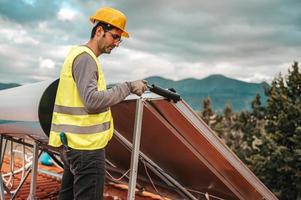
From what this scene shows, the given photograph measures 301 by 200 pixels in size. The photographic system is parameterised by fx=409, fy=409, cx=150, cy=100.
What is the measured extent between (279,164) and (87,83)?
840 inches

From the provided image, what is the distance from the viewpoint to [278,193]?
22047mm

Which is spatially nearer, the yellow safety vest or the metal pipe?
the yellow safety vest

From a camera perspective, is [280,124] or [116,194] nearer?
[116,194]

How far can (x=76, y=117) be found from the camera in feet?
8.11

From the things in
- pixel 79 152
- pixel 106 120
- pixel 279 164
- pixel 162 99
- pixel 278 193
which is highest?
pixel 162 99

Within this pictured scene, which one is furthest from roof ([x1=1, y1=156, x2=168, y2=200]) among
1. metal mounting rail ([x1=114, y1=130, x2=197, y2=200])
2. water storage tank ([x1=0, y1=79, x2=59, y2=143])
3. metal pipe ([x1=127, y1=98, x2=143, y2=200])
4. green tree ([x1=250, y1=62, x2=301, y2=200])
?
green tree ([x1=250, y1=62, x2=301, y2=200])

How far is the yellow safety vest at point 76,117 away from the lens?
8.05 feet

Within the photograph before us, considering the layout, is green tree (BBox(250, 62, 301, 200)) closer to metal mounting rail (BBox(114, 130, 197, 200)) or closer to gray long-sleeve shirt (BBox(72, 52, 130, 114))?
metal mounting rail (BBox(114, 130, 197, 200))

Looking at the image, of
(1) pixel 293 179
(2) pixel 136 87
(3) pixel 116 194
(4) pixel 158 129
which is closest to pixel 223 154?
(4) pixel 158 129

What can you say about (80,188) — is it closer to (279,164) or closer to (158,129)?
(158,129)

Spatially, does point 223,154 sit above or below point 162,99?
below

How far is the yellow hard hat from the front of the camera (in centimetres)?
253

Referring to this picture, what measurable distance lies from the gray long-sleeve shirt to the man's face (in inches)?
7.7

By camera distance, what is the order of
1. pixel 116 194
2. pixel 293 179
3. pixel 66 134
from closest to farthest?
pixel 66 134, pixel 116 194, pixel 293 179
